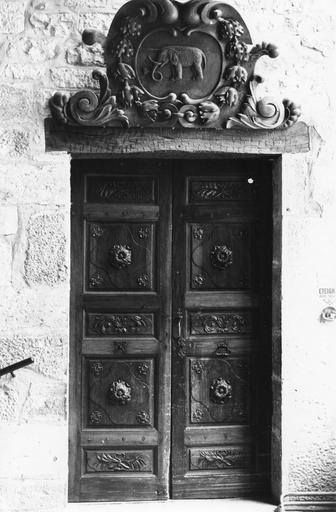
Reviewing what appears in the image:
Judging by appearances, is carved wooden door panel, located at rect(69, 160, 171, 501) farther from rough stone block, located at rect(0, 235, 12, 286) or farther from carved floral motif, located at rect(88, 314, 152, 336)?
rough stone block, located at rect(0, 235, 12, 286)

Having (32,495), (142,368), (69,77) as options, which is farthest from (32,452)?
(69,77)

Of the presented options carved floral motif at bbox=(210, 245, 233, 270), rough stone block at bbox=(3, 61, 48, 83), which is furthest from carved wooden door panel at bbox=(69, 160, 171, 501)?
rough stone block at bbox=(3, 61, 48, 83)

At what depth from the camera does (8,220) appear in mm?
3781

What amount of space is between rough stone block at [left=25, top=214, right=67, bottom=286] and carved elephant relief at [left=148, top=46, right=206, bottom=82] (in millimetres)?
973

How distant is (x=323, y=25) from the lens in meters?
3.94

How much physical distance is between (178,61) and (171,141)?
432 millimetres

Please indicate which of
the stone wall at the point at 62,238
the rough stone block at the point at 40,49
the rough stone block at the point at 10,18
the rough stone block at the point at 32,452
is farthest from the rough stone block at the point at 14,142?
the rough stone block at the point at 32,452

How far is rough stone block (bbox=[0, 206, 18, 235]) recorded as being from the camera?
378 cm

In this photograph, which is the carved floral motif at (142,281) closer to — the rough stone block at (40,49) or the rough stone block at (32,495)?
the rough stone block at (32,495)

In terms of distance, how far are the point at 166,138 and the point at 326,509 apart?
225 centimetres

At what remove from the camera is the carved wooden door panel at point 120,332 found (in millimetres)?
3957

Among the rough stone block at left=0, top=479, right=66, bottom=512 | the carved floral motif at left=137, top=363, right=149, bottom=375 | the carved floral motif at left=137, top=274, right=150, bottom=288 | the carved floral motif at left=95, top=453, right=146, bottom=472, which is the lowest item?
the rough stone block at left=0, top=479, right=66, bottom=512

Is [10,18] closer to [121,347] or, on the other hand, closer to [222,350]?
[121,347]

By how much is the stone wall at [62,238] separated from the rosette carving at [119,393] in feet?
0.96
